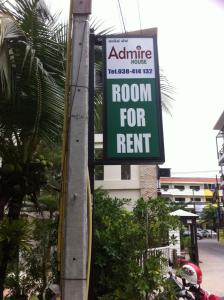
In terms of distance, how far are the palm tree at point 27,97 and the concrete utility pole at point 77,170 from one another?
120 centimetres

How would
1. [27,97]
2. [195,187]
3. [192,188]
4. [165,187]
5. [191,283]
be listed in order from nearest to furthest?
[27,97], [191,283], [165,187], [192,188], [195,187]

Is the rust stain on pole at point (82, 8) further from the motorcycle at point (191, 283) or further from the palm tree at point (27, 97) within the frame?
the motorcycle at point (191, 283)

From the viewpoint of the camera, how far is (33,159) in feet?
17.9

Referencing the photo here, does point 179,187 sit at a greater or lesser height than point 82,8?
greater

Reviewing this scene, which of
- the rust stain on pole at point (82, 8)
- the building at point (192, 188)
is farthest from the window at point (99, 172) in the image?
the building at point (192, 188)

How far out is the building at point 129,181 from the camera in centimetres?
2252

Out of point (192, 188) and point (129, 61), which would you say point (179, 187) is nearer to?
point (192, 188)

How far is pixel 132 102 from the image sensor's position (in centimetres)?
465

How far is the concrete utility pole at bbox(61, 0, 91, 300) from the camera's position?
3051mm

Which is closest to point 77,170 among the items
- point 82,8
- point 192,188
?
point 82,8

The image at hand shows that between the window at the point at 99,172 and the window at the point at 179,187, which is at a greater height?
the window at the point at 179,187

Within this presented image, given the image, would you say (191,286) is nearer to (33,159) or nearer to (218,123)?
(33,159)

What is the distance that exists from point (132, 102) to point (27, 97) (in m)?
1.39

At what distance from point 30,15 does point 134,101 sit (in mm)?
1656
